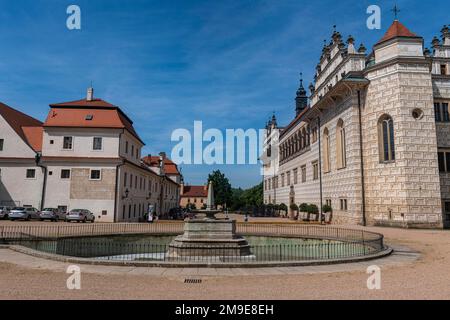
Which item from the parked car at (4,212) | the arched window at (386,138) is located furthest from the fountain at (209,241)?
the parked car at (4,212)

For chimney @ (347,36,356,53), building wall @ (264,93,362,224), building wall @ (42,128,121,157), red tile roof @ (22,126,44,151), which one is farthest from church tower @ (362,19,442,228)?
red tile roof @ (22,126,44,151)

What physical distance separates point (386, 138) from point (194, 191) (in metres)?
102

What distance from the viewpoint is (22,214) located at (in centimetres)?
3216

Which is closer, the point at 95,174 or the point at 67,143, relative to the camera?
the point at 95,174

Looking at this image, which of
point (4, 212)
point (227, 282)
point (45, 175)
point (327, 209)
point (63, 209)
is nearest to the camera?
point (227, 282)

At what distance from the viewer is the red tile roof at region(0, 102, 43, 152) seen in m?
38.5

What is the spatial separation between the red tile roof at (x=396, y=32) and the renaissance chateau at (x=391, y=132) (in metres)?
0.12

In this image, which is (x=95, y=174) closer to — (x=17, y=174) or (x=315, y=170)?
(x=17, y=174)

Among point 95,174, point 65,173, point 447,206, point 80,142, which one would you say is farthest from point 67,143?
point 447,206

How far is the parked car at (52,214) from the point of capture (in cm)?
3256

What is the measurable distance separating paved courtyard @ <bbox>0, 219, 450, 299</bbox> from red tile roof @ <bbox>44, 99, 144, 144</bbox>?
2662cm

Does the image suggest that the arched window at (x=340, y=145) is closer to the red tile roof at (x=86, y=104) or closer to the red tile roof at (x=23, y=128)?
the red tile roof at (x=86, y=104)

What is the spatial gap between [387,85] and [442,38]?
12.0 m

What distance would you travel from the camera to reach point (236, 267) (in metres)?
11.1
